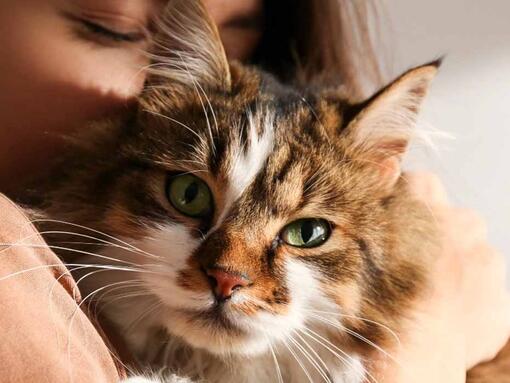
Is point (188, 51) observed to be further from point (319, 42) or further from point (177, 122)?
point (319, 42)

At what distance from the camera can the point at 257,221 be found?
0.94 metres

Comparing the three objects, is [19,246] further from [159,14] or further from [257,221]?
[159,14]

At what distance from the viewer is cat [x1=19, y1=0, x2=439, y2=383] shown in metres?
0.92

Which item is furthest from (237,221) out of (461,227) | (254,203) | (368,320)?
(461,227)

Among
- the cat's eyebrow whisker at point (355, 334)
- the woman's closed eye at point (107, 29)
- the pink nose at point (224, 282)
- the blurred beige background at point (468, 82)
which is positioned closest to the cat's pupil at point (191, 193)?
the pink nose at point (224, 282)

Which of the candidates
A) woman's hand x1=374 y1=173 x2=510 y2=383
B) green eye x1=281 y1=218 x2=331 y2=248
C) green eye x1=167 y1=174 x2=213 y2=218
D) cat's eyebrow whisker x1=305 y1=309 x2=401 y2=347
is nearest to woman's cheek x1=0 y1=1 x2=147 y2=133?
green eye x1=167 y1=174 x2=213 y2=218

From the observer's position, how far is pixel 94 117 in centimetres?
116

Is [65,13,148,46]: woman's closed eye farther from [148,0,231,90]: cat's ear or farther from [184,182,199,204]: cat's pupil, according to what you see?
[184,182,199,204]: cat's pupil

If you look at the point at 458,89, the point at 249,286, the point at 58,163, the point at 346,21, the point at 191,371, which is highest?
the point at 346,21

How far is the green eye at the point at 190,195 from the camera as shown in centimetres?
98

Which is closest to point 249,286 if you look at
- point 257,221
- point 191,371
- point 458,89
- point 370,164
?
point 257,221

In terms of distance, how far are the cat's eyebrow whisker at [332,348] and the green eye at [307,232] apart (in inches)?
5.0

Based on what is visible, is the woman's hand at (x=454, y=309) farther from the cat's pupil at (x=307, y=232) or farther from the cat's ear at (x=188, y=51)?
the cat's ear at (x=188, y=51)

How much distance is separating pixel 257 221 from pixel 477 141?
152 cm
